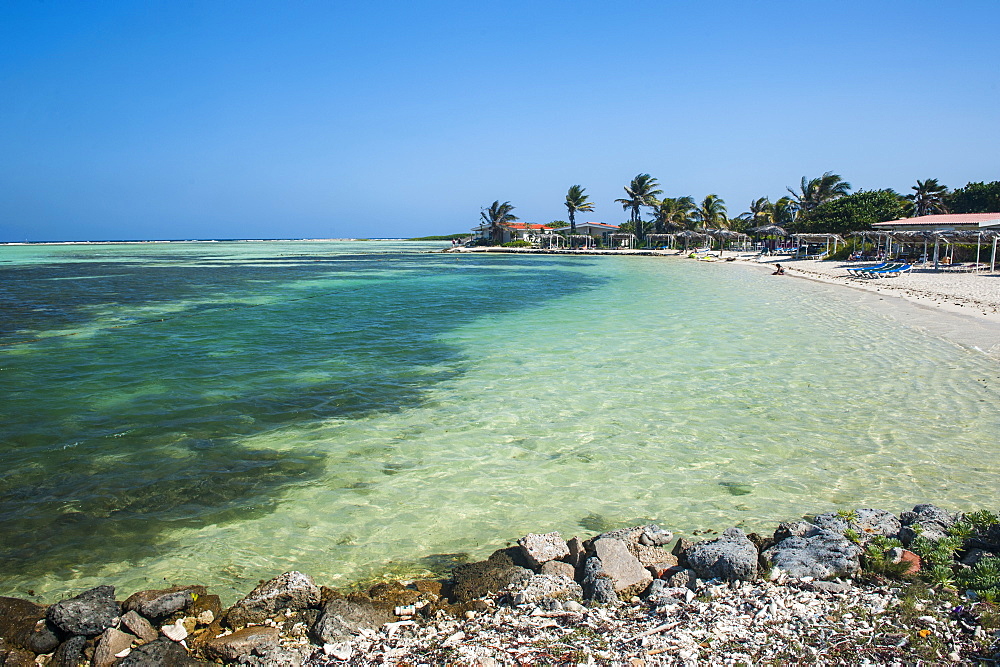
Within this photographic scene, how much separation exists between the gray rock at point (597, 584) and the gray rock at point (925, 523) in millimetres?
2193

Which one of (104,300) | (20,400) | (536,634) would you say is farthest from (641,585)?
(104,300)

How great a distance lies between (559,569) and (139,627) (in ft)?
8.84

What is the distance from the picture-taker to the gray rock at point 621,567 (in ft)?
13.3

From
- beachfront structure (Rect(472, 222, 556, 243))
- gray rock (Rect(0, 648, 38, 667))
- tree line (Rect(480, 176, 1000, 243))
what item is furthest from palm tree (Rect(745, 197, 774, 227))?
gray rock (Rect(0, 648, 38, 667))

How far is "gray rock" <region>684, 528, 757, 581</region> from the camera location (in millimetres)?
4027

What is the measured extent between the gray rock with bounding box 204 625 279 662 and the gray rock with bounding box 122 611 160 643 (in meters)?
0.40

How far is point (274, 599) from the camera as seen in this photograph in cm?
409

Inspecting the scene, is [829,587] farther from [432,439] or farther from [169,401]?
[169,401]

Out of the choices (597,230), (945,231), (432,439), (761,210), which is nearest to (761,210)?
(761,210)

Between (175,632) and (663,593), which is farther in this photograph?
(663,593)

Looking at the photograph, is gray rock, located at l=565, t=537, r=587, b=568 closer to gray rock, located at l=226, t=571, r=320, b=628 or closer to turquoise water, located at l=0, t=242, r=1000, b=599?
turquoise water, located at l=0, t=242, r=1000, b=599

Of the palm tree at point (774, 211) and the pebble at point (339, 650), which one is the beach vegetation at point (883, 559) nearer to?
the pebble at point (339, 650)

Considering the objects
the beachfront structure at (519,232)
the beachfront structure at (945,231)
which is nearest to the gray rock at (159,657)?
the beachfront structure at (945,231)

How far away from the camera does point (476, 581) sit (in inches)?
168
